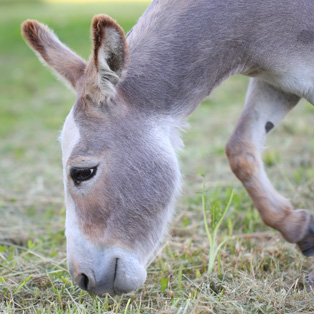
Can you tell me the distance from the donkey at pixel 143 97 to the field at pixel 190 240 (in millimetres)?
248

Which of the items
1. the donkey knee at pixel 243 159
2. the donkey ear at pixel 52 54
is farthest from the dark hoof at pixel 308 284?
the donkey ear at pixel 52 54

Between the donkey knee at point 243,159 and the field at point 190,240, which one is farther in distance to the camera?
the donkey knee at point 243,159

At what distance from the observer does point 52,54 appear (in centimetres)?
278

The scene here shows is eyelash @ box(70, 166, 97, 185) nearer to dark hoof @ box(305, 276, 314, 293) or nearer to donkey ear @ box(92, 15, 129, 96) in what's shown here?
donkey ear @ box(92, 15, 129, 96)

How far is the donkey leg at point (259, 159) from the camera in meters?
3.02

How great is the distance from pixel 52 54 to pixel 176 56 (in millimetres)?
734

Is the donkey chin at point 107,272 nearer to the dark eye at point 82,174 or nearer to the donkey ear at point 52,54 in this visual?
the dark eye at point 82,174

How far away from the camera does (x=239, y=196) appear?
160 inches

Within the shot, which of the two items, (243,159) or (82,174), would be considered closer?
(82,174)

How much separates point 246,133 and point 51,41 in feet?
4.60

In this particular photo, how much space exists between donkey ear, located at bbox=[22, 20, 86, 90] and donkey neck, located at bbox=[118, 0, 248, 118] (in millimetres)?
340

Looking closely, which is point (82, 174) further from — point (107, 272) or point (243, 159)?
point (243, 159)

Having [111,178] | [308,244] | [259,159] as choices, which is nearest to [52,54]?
[111,178]

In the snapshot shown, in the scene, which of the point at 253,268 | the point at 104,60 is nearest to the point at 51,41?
the point at 104,60
